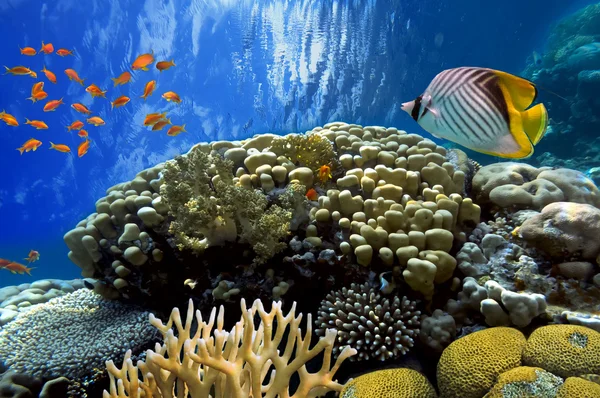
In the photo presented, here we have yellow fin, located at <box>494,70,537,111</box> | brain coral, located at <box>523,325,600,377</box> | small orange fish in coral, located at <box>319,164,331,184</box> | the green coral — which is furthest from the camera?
small orange fish in coral, located at <box>319,164,331,184</box>

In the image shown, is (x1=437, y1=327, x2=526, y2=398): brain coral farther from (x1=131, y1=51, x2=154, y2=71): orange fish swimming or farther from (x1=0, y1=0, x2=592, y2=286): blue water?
(x1=0, y1=0, x2=592, y2=286): blue water

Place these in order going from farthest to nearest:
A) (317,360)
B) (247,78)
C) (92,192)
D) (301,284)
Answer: (92,192) → (247,78) → (301,284) → (317,360)

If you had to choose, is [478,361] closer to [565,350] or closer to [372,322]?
[565,350]

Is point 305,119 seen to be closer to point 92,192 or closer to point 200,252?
point 200,252

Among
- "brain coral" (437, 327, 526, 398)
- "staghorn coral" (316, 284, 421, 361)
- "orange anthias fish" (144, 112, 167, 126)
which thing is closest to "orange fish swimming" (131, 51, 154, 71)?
"orange anthias fish" (144, 112, 167, 126)

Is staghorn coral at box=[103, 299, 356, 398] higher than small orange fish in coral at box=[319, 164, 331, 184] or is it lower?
lower

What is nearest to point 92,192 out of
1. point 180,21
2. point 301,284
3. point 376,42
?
point 180,21

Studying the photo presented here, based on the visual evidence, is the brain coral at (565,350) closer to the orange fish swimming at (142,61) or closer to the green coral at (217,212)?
the green coral at (217,212)

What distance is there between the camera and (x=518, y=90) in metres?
1.66

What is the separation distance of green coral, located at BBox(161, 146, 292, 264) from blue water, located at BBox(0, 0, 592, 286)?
66.3ft

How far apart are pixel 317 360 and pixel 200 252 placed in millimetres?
1520

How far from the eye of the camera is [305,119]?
981 inches

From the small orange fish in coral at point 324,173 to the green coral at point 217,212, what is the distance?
709mm

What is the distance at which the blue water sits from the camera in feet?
74.8
